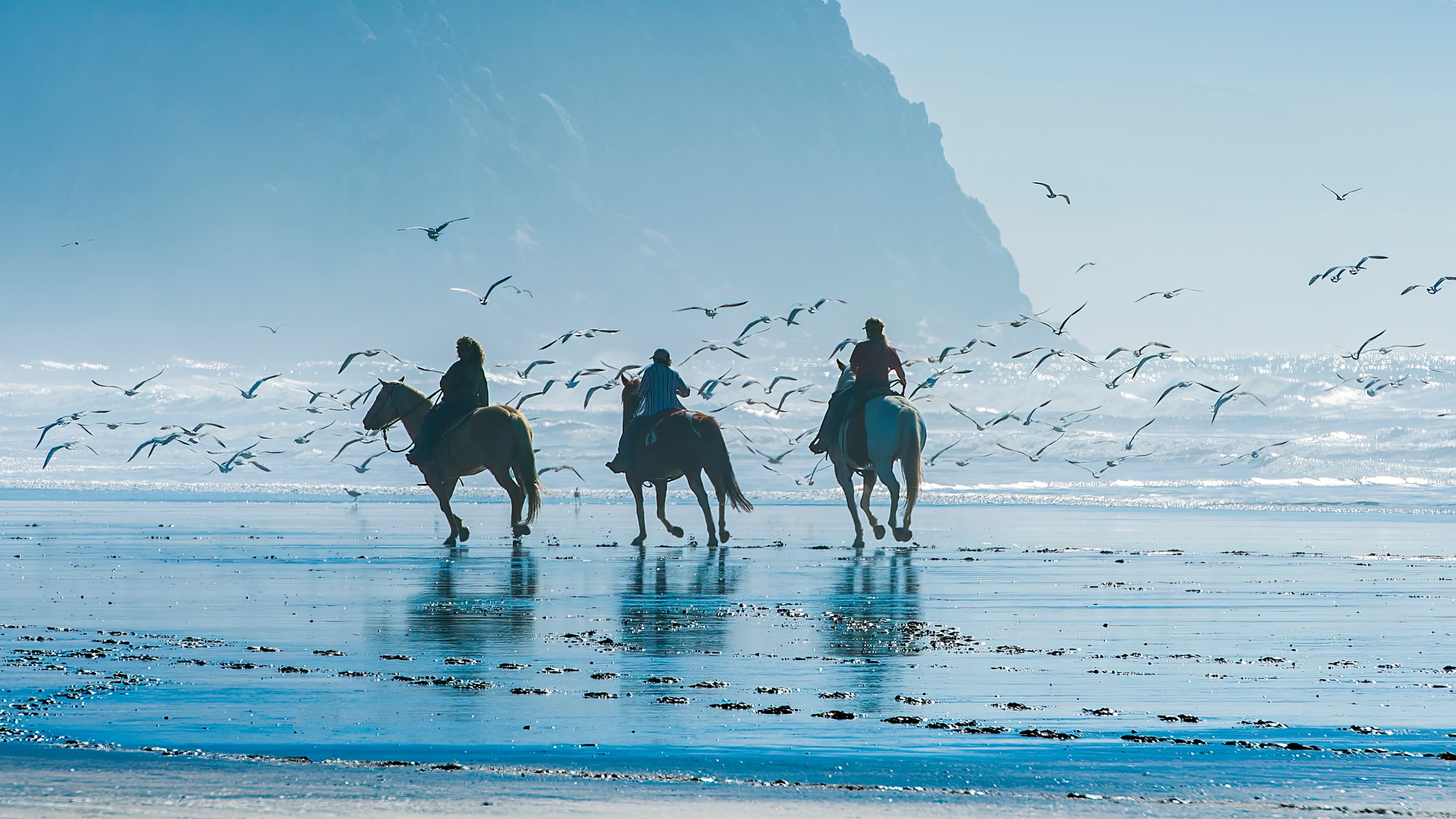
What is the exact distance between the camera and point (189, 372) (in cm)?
17625

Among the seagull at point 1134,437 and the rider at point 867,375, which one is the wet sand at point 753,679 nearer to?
the rider at point 867,375

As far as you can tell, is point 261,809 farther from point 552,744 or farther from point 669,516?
point 669,516

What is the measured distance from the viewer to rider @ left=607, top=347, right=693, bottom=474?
2177 centimetres

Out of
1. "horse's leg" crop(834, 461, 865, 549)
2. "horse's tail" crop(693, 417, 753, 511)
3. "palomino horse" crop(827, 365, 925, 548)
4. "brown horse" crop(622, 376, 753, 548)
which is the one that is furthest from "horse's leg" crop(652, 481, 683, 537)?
"palomino horse" crop(827, 365, 925, 548)

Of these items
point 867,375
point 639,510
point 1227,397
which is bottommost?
point 639,510

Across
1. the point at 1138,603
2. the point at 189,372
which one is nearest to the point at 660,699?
the point at 1138,603

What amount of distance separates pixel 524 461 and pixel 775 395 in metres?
84.4

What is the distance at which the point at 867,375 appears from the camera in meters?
22.0

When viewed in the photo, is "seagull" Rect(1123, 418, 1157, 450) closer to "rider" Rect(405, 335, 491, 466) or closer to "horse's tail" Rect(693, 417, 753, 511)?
"horse's tail" Rect(693, 417, 753, 511)

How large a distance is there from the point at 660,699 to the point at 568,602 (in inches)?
212

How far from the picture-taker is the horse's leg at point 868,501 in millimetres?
22125

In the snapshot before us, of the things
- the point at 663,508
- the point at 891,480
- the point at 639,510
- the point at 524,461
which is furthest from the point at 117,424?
the point at 891,480

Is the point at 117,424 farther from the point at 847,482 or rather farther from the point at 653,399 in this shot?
the point at 847,482

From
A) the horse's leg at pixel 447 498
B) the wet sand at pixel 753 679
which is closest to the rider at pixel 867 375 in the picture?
the wet sand at pixel 753 679
